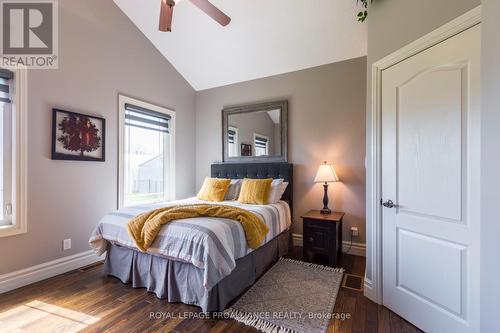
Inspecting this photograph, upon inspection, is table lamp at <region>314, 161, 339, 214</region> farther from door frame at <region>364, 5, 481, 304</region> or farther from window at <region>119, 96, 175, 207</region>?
window at <region>119, 96, 175, 207</region>

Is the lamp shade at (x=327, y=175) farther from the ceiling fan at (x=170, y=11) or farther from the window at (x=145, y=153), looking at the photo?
the window at (x=145, y=153)

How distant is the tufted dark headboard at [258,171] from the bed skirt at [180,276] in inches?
47.0

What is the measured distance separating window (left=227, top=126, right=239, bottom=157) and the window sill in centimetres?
284

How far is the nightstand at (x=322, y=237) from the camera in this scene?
2.88m

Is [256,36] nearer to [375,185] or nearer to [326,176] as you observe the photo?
[326,176]

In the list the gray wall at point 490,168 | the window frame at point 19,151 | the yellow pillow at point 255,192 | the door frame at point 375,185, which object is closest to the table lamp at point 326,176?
the yellow pillow at point 255,192

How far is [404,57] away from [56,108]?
11.5ft

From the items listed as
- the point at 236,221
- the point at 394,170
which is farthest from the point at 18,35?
the point at 394,170

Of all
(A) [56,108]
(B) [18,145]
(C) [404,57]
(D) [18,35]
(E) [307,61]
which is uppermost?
(E) [307,61]

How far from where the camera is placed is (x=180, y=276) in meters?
2.08

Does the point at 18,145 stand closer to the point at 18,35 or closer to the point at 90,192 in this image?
the point at 90,192

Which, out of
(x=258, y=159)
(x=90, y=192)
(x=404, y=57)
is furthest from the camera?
(x=258, y=159)

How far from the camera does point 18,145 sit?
7.82 feet

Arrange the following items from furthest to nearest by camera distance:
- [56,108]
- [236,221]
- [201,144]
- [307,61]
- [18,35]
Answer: [201,144], [307,61], [56,108], [18,35], [236,221]
